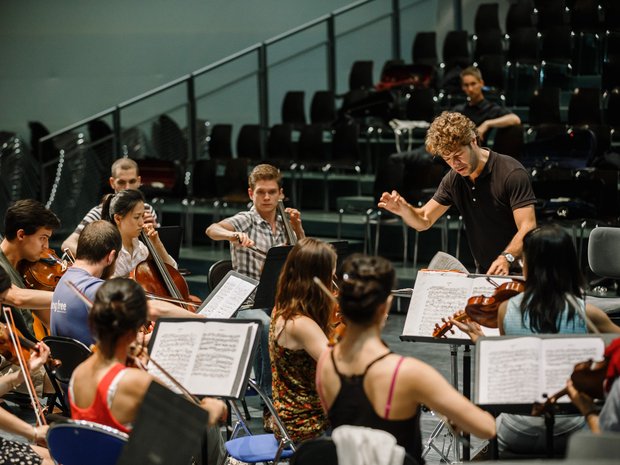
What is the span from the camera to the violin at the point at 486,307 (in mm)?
3666

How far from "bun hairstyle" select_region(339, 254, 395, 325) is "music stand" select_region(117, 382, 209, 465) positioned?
1.73ft

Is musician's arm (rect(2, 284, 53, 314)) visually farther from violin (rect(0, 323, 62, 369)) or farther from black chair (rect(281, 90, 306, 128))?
black chair (rect(281, 90, 306, 128))

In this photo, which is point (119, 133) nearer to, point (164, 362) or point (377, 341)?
point (164, 362)

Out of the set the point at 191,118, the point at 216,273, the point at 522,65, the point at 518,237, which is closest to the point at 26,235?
the point at 216,273

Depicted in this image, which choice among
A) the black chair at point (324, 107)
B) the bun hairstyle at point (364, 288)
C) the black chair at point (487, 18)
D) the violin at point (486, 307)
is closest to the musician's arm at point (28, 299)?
the violin at point (486, 307)

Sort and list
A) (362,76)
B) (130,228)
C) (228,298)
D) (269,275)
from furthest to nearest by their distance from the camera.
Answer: (362,76), (130,228), (269,275), (228,298)

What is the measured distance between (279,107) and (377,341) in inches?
319

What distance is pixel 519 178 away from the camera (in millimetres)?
4918

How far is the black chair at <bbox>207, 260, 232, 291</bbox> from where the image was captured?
5395 millimetres

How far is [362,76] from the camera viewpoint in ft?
33.7

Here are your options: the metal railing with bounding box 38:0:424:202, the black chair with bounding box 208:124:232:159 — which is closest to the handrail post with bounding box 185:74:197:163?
the metal railing with bounding box 38:0:424:202

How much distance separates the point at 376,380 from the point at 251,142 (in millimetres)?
7067

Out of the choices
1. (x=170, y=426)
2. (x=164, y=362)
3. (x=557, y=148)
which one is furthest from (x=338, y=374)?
(x=557, y=148)

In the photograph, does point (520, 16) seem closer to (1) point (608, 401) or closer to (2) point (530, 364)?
(2) point (530, 364)
